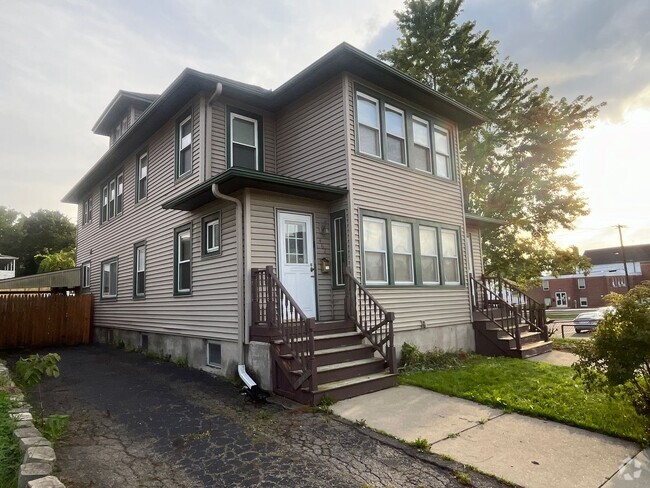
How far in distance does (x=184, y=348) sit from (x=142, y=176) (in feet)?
19.3

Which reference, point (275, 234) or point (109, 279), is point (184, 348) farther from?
point (109, 279)

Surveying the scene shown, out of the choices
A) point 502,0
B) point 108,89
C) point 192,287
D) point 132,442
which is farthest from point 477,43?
point 132,442

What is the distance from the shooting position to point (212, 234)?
8.73 m

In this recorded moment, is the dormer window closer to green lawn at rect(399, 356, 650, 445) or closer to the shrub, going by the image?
the shrub

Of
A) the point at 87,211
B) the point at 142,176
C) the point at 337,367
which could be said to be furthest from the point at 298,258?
the point at 87,211

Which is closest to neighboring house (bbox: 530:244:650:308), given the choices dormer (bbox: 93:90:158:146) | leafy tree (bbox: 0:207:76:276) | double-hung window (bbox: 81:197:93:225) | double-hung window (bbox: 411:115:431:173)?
double-hung window (bbox: 411:115:431:173)

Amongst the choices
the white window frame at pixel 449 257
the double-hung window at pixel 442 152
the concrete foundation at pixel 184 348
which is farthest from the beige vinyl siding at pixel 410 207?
the concrete foundation at pixel 184 348

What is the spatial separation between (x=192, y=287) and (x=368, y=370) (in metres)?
4.62

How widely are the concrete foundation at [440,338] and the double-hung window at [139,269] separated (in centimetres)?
784

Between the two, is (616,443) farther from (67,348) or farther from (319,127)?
(67,348)

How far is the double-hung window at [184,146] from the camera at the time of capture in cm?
993

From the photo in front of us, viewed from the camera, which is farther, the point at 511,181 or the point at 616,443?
the point at 511,181

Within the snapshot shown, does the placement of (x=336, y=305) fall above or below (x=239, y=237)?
below

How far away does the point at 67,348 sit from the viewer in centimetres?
1341
